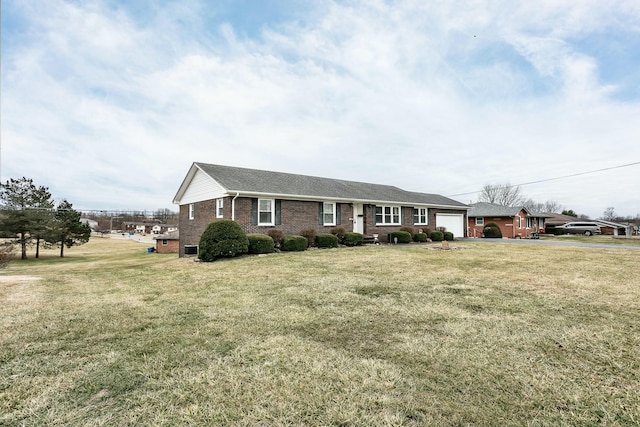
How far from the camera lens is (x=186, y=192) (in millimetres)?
20156

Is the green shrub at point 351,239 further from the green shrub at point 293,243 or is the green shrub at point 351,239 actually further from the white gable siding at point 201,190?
the white gable siding at point 201,190

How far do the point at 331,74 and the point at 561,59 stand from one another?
32.0ft

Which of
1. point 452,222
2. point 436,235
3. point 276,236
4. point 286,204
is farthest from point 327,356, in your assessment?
point 452,222

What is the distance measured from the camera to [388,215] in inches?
865

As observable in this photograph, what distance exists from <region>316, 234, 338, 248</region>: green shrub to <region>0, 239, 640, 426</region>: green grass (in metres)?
9.54

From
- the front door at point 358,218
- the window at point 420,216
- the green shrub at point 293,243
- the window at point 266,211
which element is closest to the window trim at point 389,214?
the front door at point 358,218

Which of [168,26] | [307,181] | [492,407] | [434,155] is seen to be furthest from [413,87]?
[492,407]

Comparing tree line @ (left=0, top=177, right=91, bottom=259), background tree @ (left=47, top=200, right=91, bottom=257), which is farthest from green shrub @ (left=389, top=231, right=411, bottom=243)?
background tree @ (left=47, top=200, right=91, bottom=257)

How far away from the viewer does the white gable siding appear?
1591 cm

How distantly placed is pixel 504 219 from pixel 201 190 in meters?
29.8

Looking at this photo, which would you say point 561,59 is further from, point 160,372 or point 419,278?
point 160,372

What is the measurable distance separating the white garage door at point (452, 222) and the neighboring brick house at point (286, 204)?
1.06 metres

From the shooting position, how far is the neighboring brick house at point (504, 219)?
30.7 meters

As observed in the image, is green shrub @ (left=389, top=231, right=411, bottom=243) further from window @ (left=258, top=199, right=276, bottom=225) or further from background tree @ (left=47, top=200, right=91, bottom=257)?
background tree @ (left=47, top=200, right=91, bottom=257)
